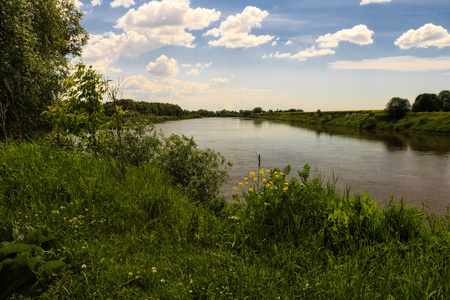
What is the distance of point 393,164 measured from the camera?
20.0 metres

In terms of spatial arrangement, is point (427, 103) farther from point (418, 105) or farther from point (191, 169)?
point (191, 169)

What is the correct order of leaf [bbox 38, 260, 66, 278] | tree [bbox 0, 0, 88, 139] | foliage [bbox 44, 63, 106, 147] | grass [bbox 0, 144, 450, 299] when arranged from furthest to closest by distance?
1. tree [bbox 0, 0, 88, 139]
2. foliage [bbox 44, 63, 106, 147]
3. grass [bbox 0, 144, 450, 299]
4. leaf [bbox 38, 260, 66, 278]

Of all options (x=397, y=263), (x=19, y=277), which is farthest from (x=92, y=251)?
(x=397, y=263)

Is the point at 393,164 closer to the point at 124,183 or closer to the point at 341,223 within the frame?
the point at 341,223

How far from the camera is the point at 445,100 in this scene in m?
62.0

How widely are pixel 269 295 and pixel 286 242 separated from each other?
3.53 feet

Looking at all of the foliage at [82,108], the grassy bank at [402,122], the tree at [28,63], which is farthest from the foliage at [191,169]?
the grassy bank at [402,122]

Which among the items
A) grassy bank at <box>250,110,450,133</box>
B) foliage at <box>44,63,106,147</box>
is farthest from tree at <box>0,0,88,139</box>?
grassy bank at <box>250,110,450,133</box>

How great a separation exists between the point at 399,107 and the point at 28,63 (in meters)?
62.1

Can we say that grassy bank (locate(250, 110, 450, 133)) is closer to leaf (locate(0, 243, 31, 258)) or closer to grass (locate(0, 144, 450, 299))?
grass (locate(0, 144, 450, 299))

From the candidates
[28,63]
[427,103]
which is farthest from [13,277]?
[427,103]

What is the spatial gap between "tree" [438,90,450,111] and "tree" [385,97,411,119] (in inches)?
550

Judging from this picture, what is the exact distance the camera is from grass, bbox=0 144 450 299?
8.29ft

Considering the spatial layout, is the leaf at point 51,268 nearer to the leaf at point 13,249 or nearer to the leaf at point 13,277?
the leaf at point 13,277
